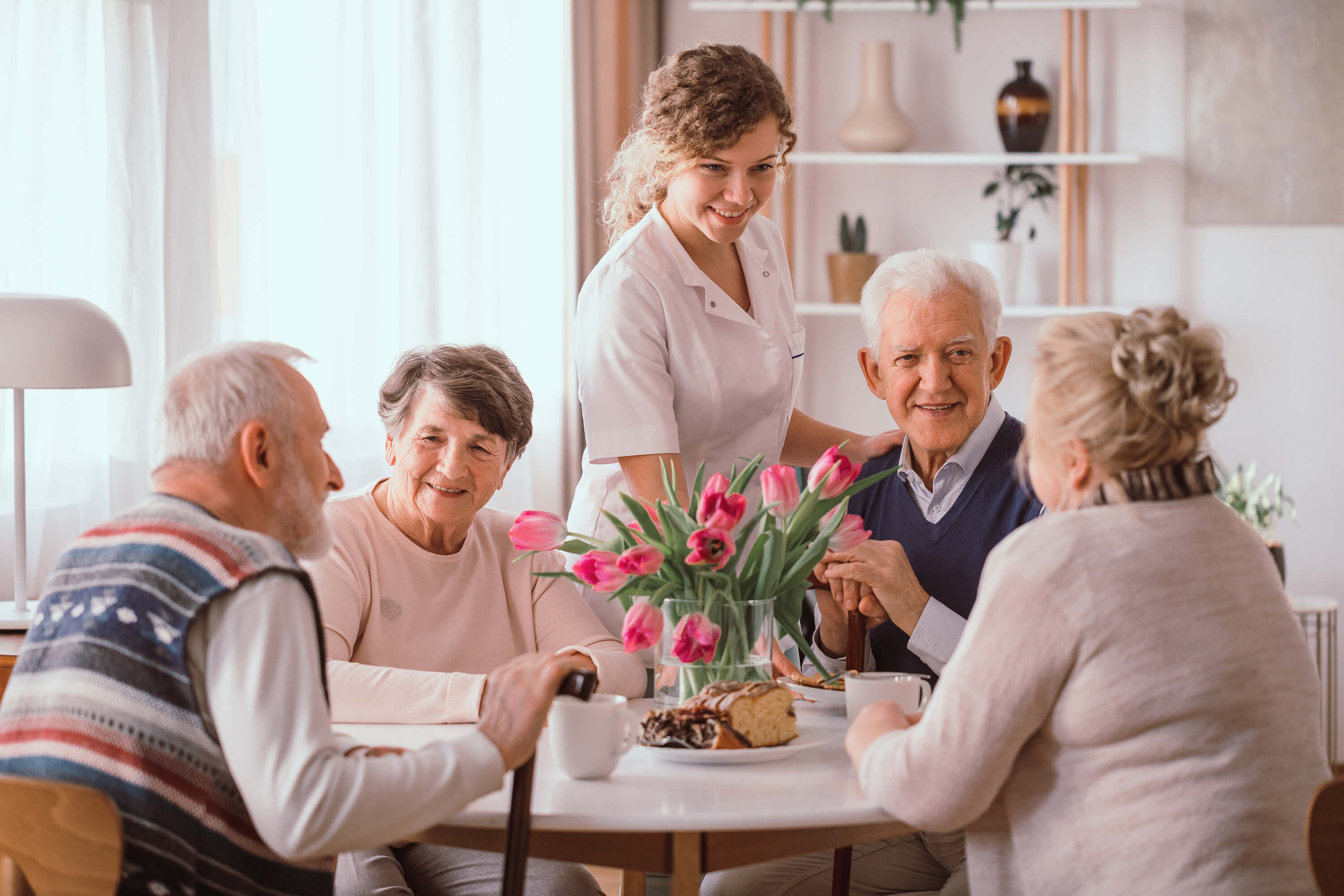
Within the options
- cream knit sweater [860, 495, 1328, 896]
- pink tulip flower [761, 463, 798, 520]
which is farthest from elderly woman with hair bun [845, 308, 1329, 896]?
pink tulip flower [761, 463, 798, 520]

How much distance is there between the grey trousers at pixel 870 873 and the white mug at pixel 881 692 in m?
0.35

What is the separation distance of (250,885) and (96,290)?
5.29 ft

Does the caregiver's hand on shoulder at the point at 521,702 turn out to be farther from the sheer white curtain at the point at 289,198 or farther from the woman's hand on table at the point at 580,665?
the sheer white curtain at the point at 289,198

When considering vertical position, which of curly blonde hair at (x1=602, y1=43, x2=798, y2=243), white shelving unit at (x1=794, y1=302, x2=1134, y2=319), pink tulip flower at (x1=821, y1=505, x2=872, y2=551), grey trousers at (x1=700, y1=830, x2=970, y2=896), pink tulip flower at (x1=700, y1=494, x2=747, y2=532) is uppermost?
curly blonde hair at (x1=602, y1=43, x2=798, y2=243)

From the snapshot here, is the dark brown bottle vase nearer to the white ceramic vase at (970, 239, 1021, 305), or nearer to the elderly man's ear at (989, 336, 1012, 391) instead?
the white ceramic vase at (970, 239, 1021, 305)

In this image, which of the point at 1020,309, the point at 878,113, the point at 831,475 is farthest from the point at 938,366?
the point at 878,113

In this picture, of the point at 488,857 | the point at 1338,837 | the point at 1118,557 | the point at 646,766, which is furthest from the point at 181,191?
the point at 1338,837

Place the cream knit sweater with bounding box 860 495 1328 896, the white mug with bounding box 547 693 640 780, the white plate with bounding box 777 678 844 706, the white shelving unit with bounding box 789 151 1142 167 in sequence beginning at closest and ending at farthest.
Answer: the cream knit sweater with bounding box 860 495 1328 896 < the white mug with bounding box 547 693 640 780 < the white plate with bounding box 777 678 844 706 < the white shelving unit with bounding box 789 151 1142 167

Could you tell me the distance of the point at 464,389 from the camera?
1.99 meters

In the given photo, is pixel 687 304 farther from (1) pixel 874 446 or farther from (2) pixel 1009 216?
(2) pixel 1009 216

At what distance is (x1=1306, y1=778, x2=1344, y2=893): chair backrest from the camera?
1.11m

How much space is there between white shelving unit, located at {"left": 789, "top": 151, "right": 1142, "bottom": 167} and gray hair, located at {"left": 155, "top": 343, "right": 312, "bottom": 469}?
Answer: 2.90 metres

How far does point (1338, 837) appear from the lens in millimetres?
1127

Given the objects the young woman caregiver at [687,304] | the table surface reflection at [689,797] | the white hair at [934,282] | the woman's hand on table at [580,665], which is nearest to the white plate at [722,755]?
the table surface reflection at [689,797]
